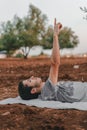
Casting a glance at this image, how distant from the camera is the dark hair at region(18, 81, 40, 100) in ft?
28.4

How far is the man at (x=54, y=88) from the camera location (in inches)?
340

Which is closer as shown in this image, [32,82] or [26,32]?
[32,82]

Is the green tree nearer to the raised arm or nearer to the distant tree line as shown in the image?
the distant tree line

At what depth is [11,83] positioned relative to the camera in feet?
45.6

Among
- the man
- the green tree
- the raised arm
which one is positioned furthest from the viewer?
the green tree

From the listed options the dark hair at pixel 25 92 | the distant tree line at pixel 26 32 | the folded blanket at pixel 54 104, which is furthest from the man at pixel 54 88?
the distant tree line at pixel 26 32

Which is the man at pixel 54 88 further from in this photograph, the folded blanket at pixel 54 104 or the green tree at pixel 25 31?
the green tree at pixel 25 31

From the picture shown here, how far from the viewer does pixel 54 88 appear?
29.0 feet

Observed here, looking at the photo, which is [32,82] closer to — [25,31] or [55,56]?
Result: [55,56]

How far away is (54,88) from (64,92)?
207 mm

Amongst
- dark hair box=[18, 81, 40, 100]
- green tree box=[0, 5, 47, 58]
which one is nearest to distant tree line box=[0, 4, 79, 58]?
green tree box=[0, 5, 47, 58]

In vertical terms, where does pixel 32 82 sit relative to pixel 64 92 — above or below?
above

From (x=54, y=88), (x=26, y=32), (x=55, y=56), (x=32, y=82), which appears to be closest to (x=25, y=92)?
(x=32, y=82)

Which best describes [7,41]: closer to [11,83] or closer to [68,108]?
[11,83]
